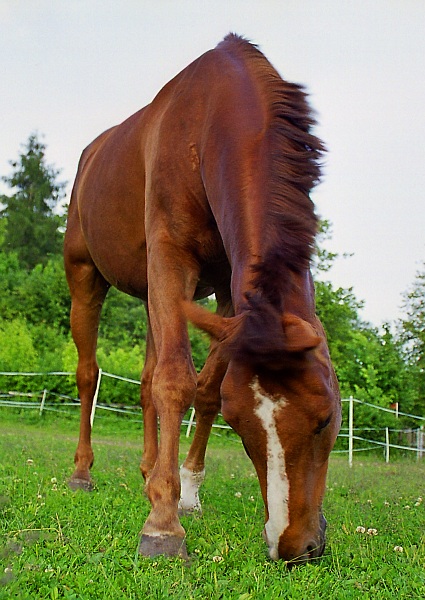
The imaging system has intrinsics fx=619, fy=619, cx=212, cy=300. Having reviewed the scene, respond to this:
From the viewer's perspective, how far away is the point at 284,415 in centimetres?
258

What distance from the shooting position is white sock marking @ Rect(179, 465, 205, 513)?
421 centimetres

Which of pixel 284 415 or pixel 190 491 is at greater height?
pixel 284 415

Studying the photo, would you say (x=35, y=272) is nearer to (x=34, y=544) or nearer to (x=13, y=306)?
(x=13, y=306)

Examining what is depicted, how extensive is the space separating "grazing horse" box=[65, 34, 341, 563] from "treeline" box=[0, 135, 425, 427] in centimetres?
30

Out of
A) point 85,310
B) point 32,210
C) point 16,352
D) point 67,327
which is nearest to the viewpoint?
point 85,310

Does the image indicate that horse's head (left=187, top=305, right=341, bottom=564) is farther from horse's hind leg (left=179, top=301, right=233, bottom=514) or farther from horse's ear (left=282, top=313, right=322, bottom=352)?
horse's hind leg (left=179, top=301, right=233, bottom=514)

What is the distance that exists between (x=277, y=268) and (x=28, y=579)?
5.16 feet

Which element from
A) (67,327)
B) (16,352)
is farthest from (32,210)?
(16,352)

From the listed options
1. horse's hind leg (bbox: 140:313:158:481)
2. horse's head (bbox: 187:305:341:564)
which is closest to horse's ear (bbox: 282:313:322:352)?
horse's head (bbox: 187:305:341:564)

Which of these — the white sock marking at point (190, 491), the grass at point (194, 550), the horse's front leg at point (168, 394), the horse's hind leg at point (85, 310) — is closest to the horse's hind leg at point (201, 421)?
the white sock marking at point (190, 491)

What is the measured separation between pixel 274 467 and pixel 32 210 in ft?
155

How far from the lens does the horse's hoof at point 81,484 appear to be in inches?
195

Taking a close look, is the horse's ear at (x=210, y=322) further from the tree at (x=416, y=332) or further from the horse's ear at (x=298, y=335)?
the tree at (x=416, y=332)

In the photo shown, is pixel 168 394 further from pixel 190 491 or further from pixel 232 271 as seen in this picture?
pixel 190 491
